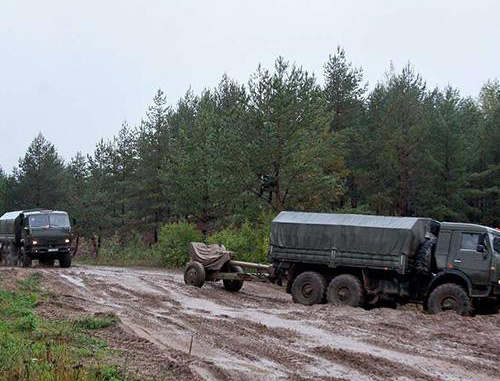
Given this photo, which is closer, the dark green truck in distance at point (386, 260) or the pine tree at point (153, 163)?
the dark green truck in distance at point (386, 260)

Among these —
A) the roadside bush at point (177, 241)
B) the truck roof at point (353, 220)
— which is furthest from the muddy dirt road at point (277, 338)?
the roadside bush at point (177, 241)

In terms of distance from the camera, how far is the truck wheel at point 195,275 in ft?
74.0

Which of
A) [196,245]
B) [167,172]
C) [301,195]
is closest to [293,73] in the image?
[301,195]

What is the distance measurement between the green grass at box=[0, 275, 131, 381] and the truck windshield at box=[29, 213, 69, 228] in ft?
59.3

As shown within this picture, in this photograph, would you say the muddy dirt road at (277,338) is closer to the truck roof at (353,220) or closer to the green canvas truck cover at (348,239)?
the green canvas truck cover at (348,239)

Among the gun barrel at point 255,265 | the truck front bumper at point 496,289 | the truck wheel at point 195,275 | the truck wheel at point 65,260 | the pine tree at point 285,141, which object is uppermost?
the pine tree at point 285,141

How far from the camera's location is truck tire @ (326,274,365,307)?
19000 millimetres

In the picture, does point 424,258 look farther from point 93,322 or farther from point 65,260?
point 65,260

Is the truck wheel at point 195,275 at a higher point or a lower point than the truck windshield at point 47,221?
lower

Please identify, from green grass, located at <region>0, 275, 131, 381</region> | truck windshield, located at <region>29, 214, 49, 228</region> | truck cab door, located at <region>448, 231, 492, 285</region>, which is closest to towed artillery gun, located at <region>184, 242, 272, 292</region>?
truck cab door, located at <region>448, 231, 492, 285</region>

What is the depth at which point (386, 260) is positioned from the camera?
1867cm

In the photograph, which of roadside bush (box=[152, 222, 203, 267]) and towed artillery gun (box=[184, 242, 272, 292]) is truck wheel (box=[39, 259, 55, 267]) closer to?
roadside bush (box=[152, 222, 203, 267])

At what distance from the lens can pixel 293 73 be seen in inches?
1372

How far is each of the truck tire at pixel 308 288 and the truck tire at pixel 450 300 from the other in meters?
3.19
